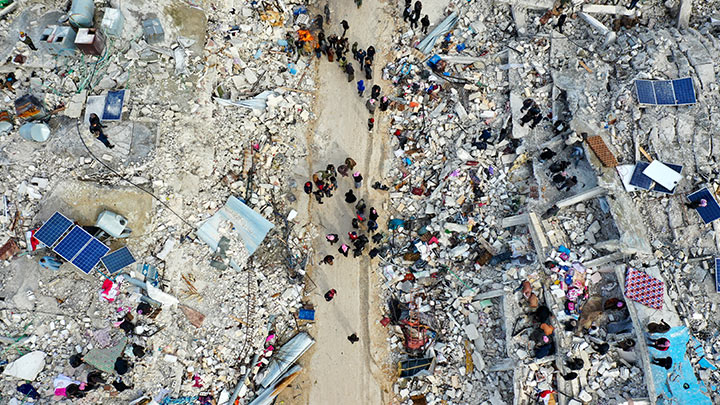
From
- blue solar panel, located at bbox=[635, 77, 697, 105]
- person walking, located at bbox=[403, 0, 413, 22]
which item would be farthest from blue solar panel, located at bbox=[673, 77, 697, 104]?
person walking, located at bbox=[403, 0, 413, 22]

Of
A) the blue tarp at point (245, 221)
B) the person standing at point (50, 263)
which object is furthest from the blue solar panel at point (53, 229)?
the blue tarp at point (245, 221)

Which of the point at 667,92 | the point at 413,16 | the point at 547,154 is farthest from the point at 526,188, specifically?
the point at 413,16

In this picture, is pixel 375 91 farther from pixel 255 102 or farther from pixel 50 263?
pixel 50 263

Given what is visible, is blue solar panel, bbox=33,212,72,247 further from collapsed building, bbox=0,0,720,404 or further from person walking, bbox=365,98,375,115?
person walking, bbox=365,98,375,115

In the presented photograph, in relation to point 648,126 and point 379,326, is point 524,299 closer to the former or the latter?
point 379,326

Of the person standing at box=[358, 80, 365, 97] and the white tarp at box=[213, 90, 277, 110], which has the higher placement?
the person standing at box=[358, 80, 365, 97]

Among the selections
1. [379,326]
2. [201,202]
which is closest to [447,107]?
[379,326]
